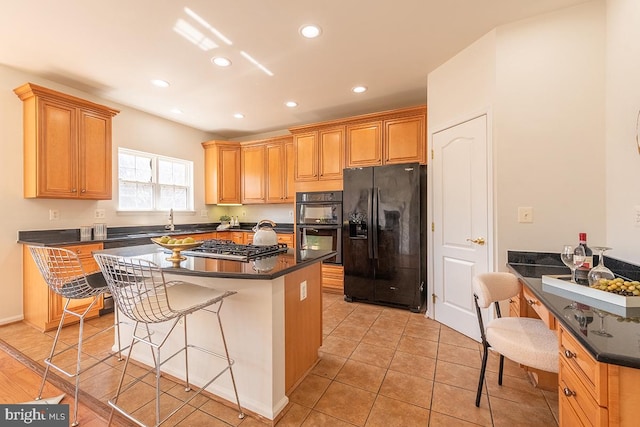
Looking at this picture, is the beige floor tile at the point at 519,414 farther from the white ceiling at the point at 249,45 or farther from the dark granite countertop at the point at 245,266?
the white ceiling at the point at 249,45

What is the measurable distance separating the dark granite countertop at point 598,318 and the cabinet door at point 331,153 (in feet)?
8.65

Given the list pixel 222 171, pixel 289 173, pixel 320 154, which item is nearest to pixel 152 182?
pixel 222 171

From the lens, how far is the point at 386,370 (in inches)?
82.5

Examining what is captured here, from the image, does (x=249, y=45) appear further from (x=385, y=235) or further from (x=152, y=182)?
(x=152, y=182)

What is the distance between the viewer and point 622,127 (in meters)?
1.83

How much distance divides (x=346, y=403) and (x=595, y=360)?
4.45 ft

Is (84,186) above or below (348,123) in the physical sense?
below

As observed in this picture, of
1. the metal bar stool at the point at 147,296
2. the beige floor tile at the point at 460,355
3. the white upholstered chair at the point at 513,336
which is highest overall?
the metal bar stool at the point at 147,296

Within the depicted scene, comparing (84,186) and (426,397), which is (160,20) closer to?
(84,186)

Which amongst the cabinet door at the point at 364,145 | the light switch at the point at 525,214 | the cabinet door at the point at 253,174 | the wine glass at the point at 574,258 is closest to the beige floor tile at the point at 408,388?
the wine glass at the point at 574,258

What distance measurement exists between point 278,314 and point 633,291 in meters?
1.78

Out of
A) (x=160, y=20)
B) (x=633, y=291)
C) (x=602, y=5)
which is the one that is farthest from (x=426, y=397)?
(x=160, y=20)

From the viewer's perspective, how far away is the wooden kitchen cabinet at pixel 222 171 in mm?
5117

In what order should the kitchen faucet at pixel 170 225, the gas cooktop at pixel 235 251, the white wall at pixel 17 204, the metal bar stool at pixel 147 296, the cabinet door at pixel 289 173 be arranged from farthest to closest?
1. the cabinet door at pixel 289 173
2. the kitchen faucet at pixel 170 225
3. the white wall at pixel 17 204
4. the gas cooktop at pixel 235 251
5. the metal bar stool at pixel 147 296
